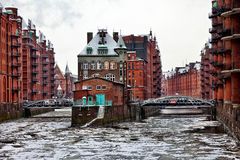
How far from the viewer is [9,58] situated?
95625mm

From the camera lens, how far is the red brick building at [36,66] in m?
119

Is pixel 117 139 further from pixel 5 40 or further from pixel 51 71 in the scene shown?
pixel 51 71

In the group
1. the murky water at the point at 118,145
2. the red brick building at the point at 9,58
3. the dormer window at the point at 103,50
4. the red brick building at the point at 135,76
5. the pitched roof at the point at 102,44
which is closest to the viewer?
the murky water at the point at 118,145

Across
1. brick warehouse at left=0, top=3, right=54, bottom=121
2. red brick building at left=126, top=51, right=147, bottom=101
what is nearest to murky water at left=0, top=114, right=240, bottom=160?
brick warehouse at left=0, top=3, right=54, bottom=121

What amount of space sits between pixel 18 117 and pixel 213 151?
58597 mm

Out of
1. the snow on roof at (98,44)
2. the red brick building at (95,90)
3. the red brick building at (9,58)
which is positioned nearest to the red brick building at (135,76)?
the snow on roof at (98,44)

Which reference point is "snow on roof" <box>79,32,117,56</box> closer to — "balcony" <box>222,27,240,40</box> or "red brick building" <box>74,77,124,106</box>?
"red brick building" <box>74,77,124,106</box>

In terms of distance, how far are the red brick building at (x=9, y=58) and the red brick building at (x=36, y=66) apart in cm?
1488

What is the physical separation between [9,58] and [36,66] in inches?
1248

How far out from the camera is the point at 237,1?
2239 inches

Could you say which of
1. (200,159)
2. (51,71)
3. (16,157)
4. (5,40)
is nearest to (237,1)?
(200,159)

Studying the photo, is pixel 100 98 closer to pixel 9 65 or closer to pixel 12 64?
pixel 9 65

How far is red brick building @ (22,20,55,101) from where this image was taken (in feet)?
391

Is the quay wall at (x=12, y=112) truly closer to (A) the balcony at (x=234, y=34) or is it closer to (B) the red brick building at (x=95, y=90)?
(B) the red brick building at (x=95, y=90)
